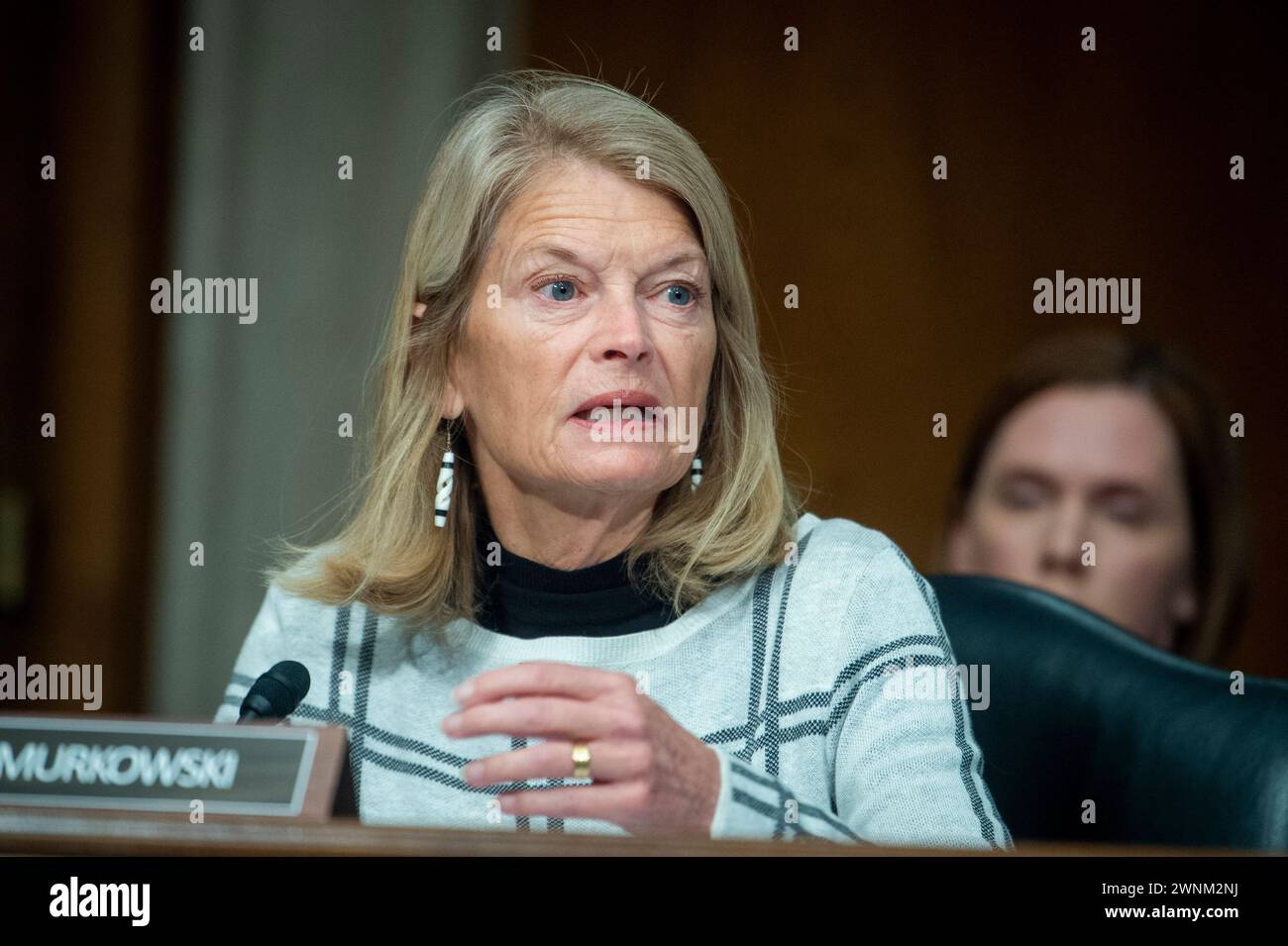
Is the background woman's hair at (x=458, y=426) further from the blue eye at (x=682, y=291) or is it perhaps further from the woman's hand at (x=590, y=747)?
the woman's hand at (x=590, y=747)

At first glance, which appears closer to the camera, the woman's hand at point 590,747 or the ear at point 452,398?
the woman's hand at point 590,747

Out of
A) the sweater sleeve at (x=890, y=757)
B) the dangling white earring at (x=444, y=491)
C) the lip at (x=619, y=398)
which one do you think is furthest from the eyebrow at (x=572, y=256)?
the sweater sleeve at (x=890, y=757)

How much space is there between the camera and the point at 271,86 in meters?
2.33

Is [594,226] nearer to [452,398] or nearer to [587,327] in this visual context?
[587,327]

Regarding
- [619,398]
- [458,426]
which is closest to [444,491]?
[458,426]

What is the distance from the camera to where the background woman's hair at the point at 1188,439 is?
2.10 m

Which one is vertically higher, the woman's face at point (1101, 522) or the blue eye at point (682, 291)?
the blue eye at point (682, 291)

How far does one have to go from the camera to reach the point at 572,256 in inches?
54.8

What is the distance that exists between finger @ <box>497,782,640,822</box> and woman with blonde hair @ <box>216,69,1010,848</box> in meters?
0.29

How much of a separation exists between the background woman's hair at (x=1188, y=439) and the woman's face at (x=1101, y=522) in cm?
3

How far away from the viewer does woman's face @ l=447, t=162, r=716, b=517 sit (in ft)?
4.47

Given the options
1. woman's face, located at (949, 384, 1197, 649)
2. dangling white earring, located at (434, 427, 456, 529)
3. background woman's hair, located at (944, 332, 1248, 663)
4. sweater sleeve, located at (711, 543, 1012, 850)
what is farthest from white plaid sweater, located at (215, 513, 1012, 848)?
background woman's hair, located at (944, 332, 1248, 663)
